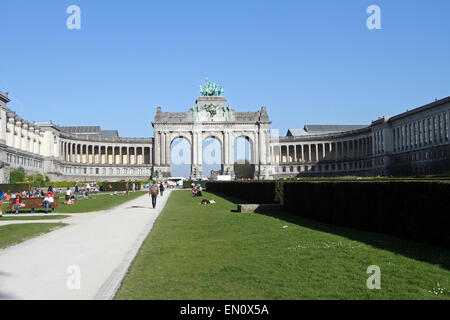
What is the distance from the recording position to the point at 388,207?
15.1 metres

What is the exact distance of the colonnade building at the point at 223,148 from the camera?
9803 cm

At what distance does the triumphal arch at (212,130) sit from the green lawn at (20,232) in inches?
4092

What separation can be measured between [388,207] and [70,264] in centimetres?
1083

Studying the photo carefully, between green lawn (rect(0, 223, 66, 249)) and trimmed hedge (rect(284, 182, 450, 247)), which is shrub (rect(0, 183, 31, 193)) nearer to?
green lawn (rect(0, 223, 66, 249))

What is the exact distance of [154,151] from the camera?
128 m

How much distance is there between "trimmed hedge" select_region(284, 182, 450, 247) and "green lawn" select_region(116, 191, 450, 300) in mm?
536

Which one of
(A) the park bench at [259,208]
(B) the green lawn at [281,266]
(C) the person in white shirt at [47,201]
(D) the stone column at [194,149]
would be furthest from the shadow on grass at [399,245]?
(D) the stone column at [194,149]

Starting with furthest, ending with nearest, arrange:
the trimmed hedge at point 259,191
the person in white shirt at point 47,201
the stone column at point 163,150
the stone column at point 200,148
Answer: the stone column at point 200,148
the stone column at point 163,150
the trimmed hedge at point 259,191
the person in white shirt at point 47,201

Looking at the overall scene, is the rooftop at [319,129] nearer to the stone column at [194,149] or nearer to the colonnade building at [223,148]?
the colonnade building at [223,148]

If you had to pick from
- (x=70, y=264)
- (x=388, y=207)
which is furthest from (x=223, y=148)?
(x=70, y=264)

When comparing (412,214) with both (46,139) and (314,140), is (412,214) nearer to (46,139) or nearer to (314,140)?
(46,139)
